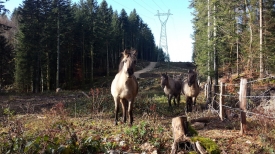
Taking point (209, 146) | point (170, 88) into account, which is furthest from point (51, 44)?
point (209, 146)

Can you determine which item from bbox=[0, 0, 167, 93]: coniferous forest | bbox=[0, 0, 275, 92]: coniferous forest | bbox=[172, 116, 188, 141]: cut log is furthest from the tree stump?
bbox=[0, 0, 167, 93]: coniferous forest

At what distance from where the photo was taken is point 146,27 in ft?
279

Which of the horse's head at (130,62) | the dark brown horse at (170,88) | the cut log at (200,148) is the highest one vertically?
the horse's head at (130,62)

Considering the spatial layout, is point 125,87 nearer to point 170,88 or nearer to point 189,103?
point 189,103

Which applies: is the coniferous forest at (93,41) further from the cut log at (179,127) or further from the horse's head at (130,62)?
the cut log at (179,127)

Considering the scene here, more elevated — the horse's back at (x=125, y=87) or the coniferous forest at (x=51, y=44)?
the coniferous forest at (x=51, y=44)

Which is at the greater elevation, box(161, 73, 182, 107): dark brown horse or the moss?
box(161, 73, 182, 107): dark brown horse

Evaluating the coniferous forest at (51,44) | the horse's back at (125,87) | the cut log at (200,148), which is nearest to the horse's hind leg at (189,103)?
the horse's back at (125,87)

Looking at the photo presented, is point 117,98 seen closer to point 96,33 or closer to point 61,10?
point 61,10

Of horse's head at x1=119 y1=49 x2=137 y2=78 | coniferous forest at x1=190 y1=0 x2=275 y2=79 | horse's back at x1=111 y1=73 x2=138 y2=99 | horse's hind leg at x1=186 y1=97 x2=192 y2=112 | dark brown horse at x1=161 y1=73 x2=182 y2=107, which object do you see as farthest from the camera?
coniferous forest at x1=190 y1=0 x2=275 y2=79

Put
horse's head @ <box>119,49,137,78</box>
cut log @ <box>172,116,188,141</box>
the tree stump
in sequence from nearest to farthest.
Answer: the tree stump → cut log @ <box>172,116,188,141</box> → horse's head @ <box>119,49,137,78</box>

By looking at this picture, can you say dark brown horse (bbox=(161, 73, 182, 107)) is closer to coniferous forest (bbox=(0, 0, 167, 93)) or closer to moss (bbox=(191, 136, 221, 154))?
moss (bbox=(191, 136, 221, 154))

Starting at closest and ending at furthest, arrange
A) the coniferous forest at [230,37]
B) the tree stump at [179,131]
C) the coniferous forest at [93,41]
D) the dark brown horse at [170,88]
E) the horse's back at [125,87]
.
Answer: the tree stump at [179,131] < the horse's back at [125,87] < the dark brown horse at [170,88] < the coniferous forest at [230,37] < the coniferous forest at [93,41]

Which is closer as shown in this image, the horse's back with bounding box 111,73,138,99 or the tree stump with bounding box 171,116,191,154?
the tree stump with bounding box 171,116,191,154
